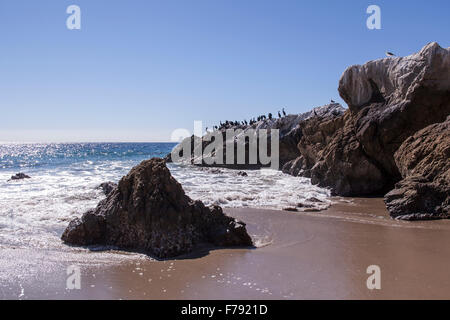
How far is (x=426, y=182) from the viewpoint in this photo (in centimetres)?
1020

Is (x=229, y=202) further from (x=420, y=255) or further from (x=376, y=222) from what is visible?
(x=420, y=255)

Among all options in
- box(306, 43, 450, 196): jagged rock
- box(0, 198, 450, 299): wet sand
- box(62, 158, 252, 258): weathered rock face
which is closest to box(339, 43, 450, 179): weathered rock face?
box(306, 43, 450, 196): jagged rock

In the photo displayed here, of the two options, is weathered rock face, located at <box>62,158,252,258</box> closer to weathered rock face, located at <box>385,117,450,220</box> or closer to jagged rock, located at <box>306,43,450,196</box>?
weathered rock face, located at <box>385,117,450,220</box>

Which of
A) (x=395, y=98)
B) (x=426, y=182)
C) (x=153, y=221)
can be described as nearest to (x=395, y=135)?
(x=395, y=98)

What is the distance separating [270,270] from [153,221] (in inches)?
97.0

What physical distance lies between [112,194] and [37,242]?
5.72 ft

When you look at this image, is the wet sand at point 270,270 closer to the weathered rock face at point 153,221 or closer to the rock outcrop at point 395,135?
the weathered rock face at point 153,221

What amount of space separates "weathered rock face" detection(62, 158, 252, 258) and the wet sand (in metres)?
0.38

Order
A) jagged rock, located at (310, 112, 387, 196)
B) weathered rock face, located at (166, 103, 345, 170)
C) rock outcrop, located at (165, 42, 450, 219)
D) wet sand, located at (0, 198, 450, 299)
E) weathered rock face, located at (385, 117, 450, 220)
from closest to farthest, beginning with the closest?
wet sand, located at (0, 198, 450, 299)
weathered rock face, located at (385, 117, 450, 220)
rock outcrop, located at (165, 42, 450, 219)
jagged rock, located at (310, 112, 387, 196)
weathered rock face, located at (166, 103, 345, 170)

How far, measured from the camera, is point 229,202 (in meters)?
13.3

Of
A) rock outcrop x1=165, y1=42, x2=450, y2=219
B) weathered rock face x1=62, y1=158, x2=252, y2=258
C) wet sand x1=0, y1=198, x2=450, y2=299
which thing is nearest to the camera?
wet sand x1=0, y1=198, x2=450, y2=299

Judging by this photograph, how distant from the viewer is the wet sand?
4.89 m

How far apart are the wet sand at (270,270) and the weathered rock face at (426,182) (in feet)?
4.81
